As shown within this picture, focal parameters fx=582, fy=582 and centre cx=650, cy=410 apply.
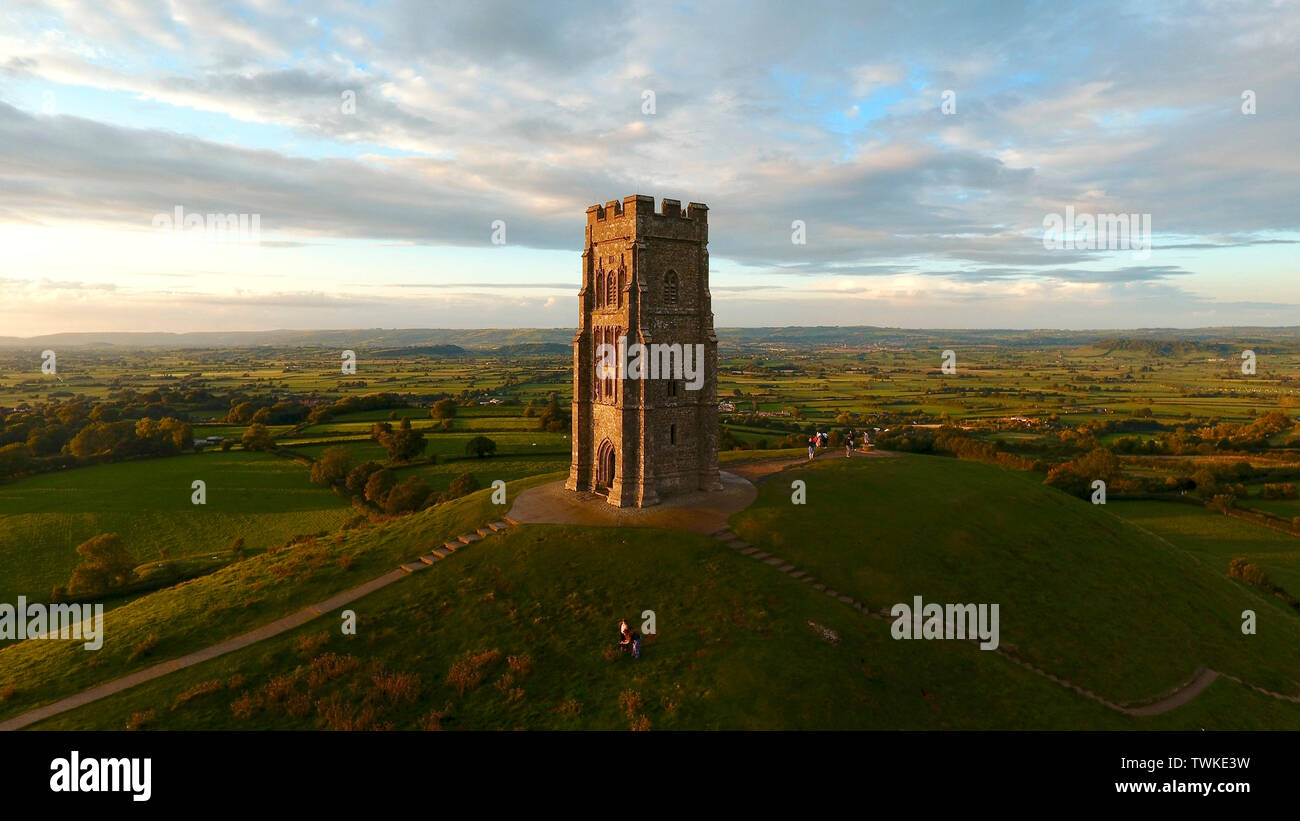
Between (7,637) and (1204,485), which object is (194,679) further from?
(1204,485)

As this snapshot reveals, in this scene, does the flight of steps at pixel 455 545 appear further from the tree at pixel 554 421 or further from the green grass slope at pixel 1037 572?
the tree at pixel 554 421

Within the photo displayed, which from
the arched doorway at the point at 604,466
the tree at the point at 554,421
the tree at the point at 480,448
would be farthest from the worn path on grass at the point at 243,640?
the tree at the point at 554,421

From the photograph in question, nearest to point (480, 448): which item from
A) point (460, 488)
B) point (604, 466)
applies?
point (460, 488)

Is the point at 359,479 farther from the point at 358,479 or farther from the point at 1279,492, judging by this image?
the point at 1279,492

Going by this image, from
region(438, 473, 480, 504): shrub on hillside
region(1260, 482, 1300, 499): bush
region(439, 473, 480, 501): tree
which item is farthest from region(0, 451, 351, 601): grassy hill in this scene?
region(1260, 482, 1300, 499): bush

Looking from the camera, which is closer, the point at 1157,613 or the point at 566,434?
the point at 1157,613
